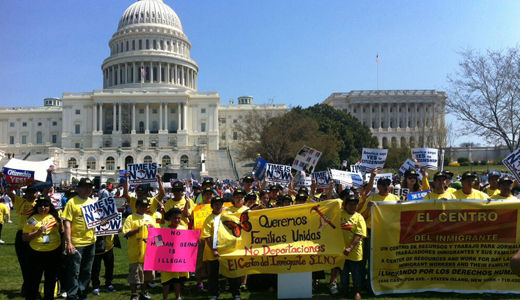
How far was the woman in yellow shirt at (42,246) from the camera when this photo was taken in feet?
24.0

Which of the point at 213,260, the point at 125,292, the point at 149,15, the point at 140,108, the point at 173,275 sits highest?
the point at 149,15

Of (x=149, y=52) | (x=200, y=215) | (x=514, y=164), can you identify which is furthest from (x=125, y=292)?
(x=149, y=52)

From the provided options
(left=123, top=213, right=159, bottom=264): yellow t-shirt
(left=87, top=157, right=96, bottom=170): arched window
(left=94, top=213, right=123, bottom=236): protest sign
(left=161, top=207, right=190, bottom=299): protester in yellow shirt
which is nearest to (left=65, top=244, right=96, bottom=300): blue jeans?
(left=94, top=213, right=123, bottom=236): protest sign

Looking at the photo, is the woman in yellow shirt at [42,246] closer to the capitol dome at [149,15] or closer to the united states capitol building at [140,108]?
the united states capitol building at [140,108]

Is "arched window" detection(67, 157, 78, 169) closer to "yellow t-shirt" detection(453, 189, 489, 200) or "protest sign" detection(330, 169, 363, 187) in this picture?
"protest sign" detection(330, 169, 363, 187)

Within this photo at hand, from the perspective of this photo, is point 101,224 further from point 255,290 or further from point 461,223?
point 461,223

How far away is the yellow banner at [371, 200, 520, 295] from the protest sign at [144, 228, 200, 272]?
10.6 ft

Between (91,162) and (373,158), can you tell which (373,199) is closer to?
(373,158)

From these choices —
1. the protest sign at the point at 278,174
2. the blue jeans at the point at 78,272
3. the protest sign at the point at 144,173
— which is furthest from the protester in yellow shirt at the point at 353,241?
the protest sign at the point at 278,174

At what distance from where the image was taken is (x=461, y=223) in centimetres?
789

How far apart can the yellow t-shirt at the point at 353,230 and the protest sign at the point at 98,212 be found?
13.1ft

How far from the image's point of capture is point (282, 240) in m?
7.98

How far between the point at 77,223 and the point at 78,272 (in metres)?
0.81

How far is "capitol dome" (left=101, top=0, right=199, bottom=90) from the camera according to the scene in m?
96.4
